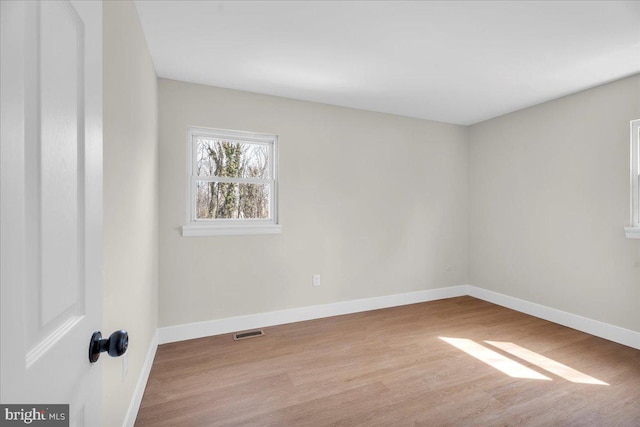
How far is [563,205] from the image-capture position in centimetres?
315

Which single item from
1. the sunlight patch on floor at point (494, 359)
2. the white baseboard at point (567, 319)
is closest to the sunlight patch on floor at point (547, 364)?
the sunlight patch on floor at point (494, 359)

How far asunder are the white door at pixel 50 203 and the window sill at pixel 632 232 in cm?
386

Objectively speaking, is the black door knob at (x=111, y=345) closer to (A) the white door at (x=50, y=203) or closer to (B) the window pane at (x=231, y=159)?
(A) the white door at (x=50, y=203)

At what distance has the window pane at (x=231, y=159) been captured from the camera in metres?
2.96

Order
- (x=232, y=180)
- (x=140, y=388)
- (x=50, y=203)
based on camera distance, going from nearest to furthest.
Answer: (x=50, y=203)
(x=140, y=388)
(x=232, y=180)

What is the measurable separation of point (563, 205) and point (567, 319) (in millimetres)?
1232

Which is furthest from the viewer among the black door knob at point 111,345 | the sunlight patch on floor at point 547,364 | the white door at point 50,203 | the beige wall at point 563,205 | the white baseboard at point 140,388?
the beige wall at point 563,205

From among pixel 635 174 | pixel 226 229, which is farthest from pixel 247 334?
pixel 635 174

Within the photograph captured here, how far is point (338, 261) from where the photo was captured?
345 cm

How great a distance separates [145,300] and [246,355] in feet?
3.15

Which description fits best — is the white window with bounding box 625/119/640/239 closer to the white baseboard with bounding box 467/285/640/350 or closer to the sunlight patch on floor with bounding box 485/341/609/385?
the white baseboard with bounding box 467/285/640/350

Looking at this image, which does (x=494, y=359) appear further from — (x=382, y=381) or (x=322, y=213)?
(x=322, y=213)

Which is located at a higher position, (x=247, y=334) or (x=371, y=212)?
(x=371, y=212)

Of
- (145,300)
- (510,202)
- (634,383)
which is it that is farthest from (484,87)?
(145,300)
